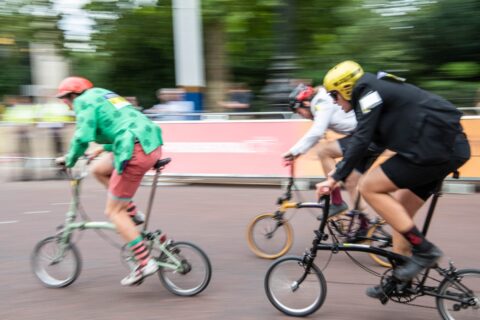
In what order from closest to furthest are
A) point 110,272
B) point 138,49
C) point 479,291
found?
point 479,291, point 110,272, point 138,49

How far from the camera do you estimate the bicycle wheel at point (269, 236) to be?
5.56m

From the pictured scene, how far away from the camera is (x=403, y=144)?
351 cm

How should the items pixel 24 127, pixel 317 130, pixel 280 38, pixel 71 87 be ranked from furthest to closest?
pixel 24 127 → pixel 280 38 → pixel 317 130 → pixel 71 87

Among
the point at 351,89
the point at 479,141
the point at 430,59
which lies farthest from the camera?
the point at 430,59

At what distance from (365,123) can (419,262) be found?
0.97 metres

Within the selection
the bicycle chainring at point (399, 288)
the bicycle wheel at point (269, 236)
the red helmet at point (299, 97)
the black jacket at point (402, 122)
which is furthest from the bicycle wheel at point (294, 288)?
the red helmet at point (299, 97)

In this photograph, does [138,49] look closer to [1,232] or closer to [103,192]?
[103,192]

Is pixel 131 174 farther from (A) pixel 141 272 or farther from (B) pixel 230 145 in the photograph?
(B) pixel 230 145

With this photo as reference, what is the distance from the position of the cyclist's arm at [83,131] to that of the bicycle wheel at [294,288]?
1.72m

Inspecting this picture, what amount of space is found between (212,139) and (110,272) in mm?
4778

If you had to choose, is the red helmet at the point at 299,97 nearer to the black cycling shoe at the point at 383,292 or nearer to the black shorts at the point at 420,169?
the black shorts at the point at 420,169

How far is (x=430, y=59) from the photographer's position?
46.5 feet

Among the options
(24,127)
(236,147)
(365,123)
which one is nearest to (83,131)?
(365,123)

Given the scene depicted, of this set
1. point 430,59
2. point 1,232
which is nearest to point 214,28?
point 430,59
